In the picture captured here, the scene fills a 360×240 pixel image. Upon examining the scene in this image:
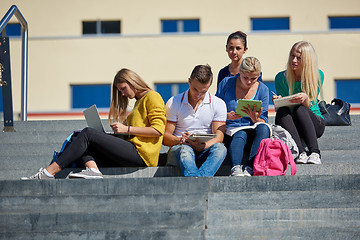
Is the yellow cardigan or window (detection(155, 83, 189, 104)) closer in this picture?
the yellow cardigan

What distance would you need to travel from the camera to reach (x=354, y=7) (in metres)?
16.8

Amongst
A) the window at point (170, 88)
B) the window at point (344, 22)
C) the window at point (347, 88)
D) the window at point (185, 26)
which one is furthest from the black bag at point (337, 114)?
the window at point (344, 22)

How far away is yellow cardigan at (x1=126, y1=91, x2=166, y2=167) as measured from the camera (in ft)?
17.2

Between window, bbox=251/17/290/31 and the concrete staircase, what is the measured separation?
12886mm

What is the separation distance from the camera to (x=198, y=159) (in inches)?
209

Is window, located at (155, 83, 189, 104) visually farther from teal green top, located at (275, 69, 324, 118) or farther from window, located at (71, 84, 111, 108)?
teal green top, located at (275, 69, 324, 118)

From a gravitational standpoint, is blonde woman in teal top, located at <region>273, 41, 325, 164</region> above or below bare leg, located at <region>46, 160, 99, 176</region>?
above

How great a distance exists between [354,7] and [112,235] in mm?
14405

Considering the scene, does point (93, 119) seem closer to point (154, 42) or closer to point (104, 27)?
point (154, 42)

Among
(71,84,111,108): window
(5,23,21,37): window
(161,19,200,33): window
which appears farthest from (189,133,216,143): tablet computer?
(5,23,21,37): window

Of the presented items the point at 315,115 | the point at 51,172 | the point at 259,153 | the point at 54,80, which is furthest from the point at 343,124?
the point at 54,80

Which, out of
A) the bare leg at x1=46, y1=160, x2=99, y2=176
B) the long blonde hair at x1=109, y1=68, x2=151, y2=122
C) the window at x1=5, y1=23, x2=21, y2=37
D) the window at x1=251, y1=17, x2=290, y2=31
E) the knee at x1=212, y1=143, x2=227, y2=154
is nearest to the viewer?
the bare leg at x1=46, y1=160, x2=99, y2=176

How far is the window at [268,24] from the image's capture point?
55.0 feet

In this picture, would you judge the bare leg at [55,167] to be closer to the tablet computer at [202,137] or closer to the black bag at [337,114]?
the tablet computer at [202,137]
